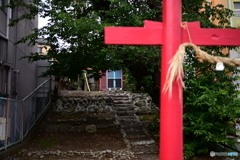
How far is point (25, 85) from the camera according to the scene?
12.7 meters

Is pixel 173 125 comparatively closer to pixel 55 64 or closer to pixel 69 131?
pixel 55 64

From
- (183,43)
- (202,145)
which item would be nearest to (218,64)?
(183,43)

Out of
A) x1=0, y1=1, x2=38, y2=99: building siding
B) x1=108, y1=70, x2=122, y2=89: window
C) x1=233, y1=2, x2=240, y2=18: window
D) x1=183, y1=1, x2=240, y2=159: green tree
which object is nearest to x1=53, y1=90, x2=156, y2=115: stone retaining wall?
x1=0, y1=1, x2=38, y2=99: building siding

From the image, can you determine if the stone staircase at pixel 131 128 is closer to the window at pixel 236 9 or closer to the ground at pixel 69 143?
the ground at pixel 69 143

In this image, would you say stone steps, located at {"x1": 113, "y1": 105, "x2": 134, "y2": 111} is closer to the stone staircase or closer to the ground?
the stone staircase

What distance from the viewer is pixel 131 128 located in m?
10.3

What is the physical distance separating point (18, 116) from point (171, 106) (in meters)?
5.97

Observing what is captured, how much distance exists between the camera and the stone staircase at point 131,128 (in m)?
8.38

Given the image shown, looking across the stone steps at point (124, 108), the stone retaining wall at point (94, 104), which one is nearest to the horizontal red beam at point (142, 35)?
the stone retaining wall at point (94, 104)

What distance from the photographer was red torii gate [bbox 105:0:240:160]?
2916 mm

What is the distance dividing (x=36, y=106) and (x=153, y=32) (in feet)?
26.8

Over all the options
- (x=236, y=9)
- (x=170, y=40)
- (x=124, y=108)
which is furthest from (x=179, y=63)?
(x=236, y=9)

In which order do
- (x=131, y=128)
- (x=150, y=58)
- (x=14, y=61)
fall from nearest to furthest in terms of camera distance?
(x=150, y=58)
(x=131, y=128)
(x=14, y=61)

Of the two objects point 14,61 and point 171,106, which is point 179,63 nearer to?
point 171,106
